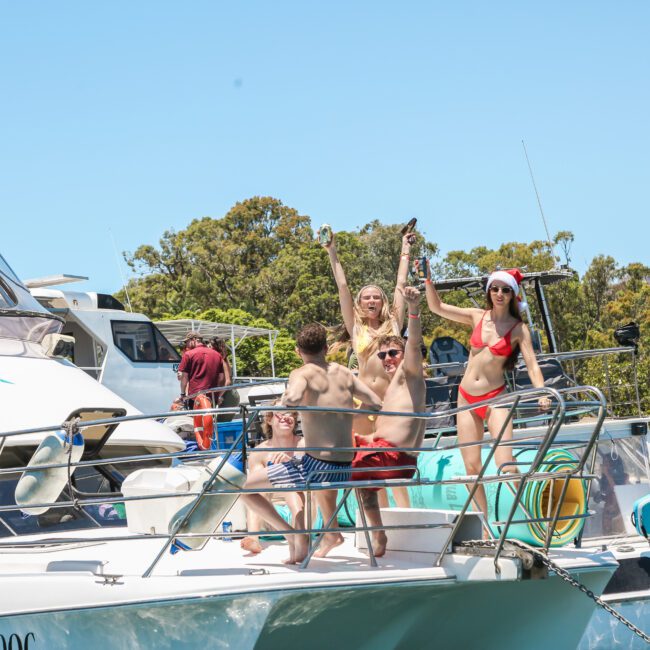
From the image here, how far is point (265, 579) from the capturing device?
4.84m

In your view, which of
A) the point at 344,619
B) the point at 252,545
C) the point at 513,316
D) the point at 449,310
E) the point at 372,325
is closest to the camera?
the point at 344,619

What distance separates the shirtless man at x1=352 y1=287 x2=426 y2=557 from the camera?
5.54 meters

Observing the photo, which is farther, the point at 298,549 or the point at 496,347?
the point at 496,347

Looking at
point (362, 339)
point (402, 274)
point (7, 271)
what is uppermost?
point (7, 271)

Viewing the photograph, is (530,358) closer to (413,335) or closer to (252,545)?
(413,335)

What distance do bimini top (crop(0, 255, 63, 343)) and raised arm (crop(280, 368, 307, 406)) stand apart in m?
3.31

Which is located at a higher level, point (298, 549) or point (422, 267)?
point (422, 267)

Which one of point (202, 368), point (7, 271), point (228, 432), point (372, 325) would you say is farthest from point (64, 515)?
point (202, 368)

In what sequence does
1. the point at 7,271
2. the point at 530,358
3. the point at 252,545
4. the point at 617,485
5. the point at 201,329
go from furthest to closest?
the point at 201,329, the point at 617,485, the point at 7,271, the point at 530,358, the point at 252,545

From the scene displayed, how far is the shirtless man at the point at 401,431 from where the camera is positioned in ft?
18.2

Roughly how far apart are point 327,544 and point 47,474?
1587 mm

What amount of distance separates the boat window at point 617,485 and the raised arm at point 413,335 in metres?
3.36

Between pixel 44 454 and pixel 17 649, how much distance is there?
3.30 feet

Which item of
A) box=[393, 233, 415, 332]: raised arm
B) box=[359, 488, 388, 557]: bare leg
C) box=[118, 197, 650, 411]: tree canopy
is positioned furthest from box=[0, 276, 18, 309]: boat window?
box=[118, 197, 650, 411]: tree canopy
